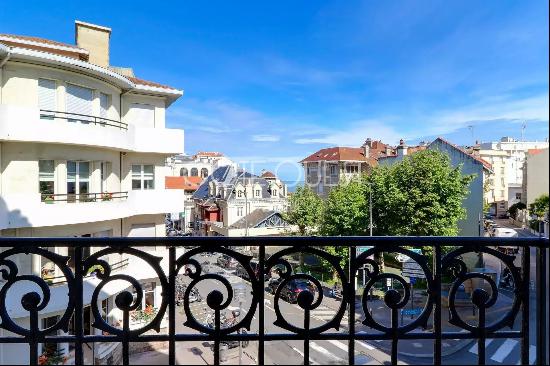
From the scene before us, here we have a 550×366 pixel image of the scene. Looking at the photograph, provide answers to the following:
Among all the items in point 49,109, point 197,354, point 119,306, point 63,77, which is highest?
point 63,77

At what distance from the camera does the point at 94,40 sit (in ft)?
35.1

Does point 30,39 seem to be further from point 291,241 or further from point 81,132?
point 291,241

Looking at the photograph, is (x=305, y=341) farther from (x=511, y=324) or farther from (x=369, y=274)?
(x=511, y=324)

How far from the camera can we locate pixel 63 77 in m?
8.49

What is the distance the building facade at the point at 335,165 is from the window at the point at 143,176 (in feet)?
34.9

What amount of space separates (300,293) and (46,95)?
9235 mm

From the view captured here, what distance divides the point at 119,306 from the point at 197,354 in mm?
521

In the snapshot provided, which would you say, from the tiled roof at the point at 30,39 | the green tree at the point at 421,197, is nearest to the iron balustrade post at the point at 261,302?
the tiled roof at the point at 30,39

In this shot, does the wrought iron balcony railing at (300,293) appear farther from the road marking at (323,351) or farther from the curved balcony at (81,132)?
the curved balcony at (81,132)

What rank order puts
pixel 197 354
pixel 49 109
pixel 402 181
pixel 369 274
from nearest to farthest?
pixel 369 274 < pixel 197 354 < pixel 49 109 < pixel 402 181

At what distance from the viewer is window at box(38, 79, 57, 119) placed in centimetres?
829

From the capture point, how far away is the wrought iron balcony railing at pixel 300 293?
4.31ft

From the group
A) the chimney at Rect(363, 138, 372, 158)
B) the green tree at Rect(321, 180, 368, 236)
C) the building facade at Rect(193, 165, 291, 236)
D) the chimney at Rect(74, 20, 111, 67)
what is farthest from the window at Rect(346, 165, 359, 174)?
the chimney at Rect(74, 20, 111, 67)

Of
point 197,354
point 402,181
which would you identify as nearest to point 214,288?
point 197,354
